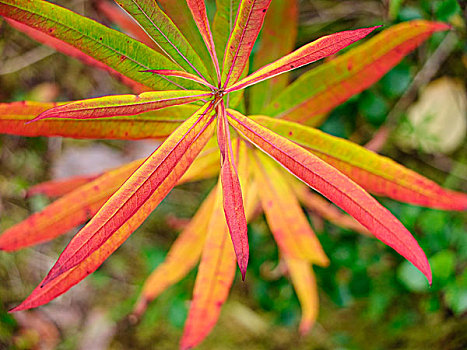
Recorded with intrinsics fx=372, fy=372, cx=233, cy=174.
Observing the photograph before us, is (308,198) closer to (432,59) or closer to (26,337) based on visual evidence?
(432,59)

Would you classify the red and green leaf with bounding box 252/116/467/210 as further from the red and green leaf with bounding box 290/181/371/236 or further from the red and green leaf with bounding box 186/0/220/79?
the red and green leaf with bounding box 290/181/371/236

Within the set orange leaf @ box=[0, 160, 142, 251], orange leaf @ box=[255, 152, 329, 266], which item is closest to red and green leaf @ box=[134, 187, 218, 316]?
orange leaf @ box=[255, 152, 329, 266]

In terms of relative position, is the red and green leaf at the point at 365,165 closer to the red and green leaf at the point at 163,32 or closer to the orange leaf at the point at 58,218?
the red and green leaf at the point at 163,32

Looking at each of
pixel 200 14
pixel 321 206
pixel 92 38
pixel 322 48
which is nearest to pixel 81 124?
pixel 92 38

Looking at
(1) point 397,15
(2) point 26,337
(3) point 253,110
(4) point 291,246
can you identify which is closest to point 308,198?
(4) point 291,246

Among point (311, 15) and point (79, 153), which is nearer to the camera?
point (311, 15)

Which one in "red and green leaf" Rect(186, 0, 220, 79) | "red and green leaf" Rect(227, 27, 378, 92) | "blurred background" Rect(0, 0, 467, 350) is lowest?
"blurred background" Rect(0, 0, 467, 350)

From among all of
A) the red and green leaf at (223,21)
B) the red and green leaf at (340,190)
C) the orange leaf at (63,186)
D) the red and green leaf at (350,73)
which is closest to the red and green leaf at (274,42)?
the red and green leaf at (350,73)
